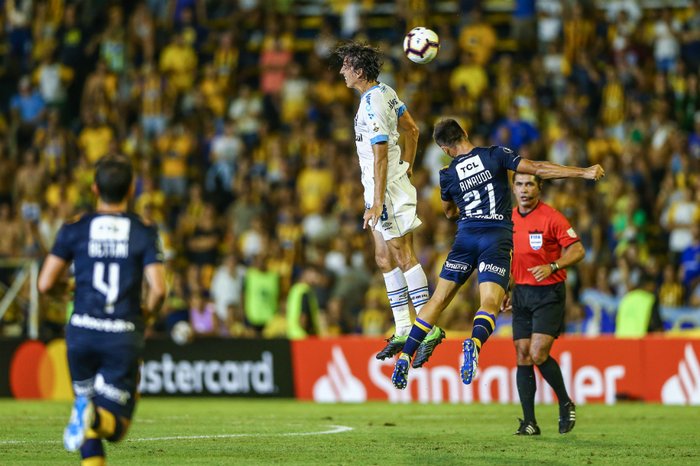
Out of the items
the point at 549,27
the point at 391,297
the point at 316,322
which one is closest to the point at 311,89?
the point at 549,27

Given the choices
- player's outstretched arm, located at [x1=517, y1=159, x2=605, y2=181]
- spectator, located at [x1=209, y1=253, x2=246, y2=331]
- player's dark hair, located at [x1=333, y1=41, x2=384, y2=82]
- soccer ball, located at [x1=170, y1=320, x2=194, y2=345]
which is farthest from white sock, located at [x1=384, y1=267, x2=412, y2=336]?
Answer: spectator, located at [x1=209, y1=253, x2=246, y2=331]

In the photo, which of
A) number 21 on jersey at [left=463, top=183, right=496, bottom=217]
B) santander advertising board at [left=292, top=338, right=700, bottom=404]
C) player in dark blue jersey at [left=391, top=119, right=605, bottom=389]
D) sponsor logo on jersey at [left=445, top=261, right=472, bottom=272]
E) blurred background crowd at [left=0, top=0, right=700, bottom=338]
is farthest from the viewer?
blurred background crowd at [left=0, top=0, right=700, bottom=338]

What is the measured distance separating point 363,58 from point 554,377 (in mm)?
3774

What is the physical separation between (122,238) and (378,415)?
8216 millimetres

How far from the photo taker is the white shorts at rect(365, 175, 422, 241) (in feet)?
41.1

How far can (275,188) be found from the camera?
24547 millimetres

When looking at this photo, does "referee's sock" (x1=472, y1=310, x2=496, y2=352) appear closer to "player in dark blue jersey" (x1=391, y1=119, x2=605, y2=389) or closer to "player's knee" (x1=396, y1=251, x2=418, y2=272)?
"player in dark blue jersey" (x1=391, y1=119, x2=605, y2=389)

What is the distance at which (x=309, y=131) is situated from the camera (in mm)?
24672

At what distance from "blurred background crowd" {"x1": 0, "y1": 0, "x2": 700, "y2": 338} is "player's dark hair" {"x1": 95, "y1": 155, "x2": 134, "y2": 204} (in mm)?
12260

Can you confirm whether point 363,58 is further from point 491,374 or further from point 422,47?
point 491,374

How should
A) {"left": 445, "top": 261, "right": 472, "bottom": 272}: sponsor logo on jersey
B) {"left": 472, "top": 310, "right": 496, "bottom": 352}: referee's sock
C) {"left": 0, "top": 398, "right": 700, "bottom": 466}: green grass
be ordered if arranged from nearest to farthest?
{"left": 0, "top": 398, "right": 700, "bottom": 466}: green grass, {"left": 472, "top": 310, "right": 496, "bottom": 352}: referee's sock, {"left": 445, "top": 261, "right": 472, "bottom": 272}: sponsor logo on jersey

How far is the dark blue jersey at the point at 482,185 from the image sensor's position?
11945 mm

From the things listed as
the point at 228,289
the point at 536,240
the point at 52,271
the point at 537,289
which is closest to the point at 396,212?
the point at 536,240

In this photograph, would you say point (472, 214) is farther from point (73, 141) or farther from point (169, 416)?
point (73, 141)
